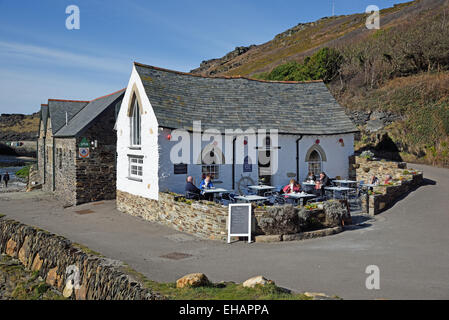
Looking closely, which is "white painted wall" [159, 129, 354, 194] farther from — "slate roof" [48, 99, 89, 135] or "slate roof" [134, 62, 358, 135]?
"slate roof" [48, 99, 89, 135]

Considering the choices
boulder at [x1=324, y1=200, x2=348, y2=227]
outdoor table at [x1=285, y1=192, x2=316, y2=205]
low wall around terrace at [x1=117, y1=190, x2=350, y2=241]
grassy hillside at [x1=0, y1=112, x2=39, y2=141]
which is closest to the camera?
low wall around terrace at [x1=117, y1=190, x2=350, y2=241]

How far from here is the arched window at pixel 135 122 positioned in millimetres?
17828

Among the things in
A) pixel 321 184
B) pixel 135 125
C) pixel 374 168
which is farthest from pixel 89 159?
pixel 374 168

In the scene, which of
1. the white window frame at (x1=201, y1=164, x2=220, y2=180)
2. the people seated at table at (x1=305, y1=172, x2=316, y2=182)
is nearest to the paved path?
the white window frame at (x1=201, y1=164, x2=220, y2=180)

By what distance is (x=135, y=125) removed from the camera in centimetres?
1800

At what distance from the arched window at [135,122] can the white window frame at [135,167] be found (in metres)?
0.79

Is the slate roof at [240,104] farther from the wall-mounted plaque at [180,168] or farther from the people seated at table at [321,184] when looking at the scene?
the people seated at table at [321,184]

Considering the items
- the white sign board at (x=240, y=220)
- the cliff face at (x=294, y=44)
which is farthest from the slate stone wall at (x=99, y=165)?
the cliff face at (x=294, y=44)

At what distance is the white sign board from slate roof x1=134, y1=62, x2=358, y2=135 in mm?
5888

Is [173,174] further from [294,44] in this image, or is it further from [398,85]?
[294,44]

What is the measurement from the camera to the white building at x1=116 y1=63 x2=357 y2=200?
1623 centimetres

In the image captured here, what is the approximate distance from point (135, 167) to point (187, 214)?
19.4ft

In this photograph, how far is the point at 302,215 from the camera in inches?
480
